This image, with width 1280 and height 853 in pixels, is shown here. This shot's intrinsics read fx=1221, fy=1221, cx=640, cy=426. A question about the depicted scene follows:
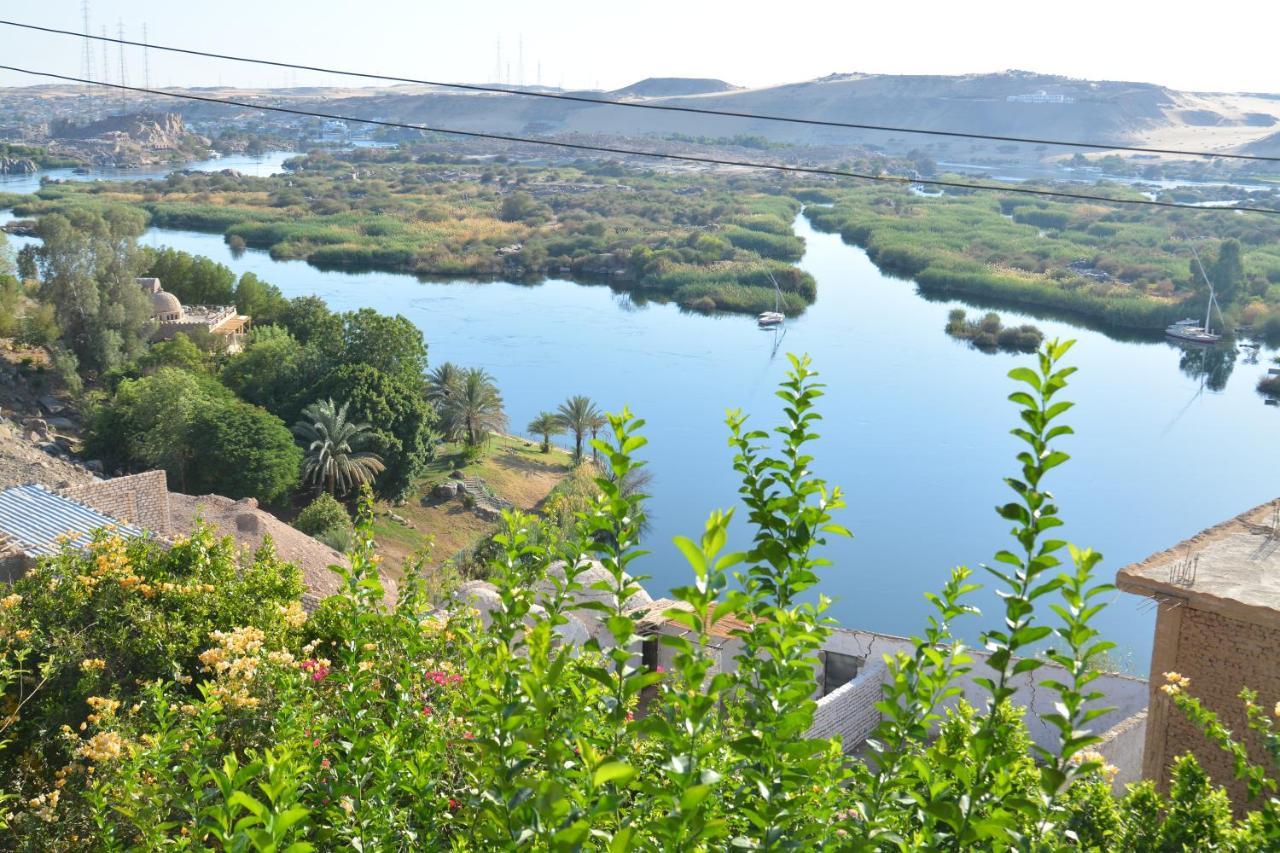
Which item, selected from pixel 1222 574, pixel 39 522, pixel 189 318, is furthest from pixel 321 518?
pixel 1222 574

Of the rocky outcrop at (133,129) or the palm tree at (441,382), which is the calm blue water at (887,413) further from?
the rocky outcrop at (133,129)

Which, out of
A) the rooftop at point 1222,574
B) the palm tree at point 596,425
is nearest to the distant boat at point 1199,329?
the palm tree at point 596,425

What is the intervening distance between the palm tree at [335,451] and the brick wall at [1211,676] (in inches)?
617

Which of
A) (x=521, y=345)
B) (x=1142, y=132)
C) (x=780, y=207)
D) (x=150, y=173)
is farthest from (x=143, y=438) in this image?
(x=1142, y=132)

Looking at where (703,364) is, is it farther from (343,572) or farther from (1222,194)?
(1222,194)

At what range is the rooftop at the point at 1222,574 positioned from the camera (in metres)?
5.98

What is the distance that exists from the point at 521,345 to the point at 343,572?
29.9m

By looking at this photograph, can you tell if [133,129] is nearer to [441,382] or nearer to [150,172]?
[150,172]

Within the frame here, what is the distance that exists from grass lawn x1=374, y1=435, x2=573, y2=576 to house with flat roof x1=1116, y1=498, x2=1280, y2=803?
13282 millimetres

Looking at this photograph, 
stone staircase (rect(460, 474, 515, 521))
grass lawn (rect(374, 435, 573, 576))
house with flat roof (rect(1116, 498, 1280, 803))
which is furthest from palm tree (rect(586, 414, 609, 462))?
house with flat roof (rect(1116, 498, 1280, 803))

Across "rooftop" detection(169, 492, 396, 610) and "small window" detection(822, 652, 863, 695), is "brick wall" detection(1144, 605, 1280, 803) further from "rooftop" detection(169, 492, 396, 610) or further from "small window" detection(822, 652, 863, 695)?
"rooftop" detection(169, 492, 396, 610)

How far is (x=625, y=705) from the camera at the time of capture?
2.85 meters

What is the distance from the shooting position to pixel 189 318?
27.0 metres

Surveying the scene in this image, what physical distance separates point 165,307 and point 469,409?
8143 mm
